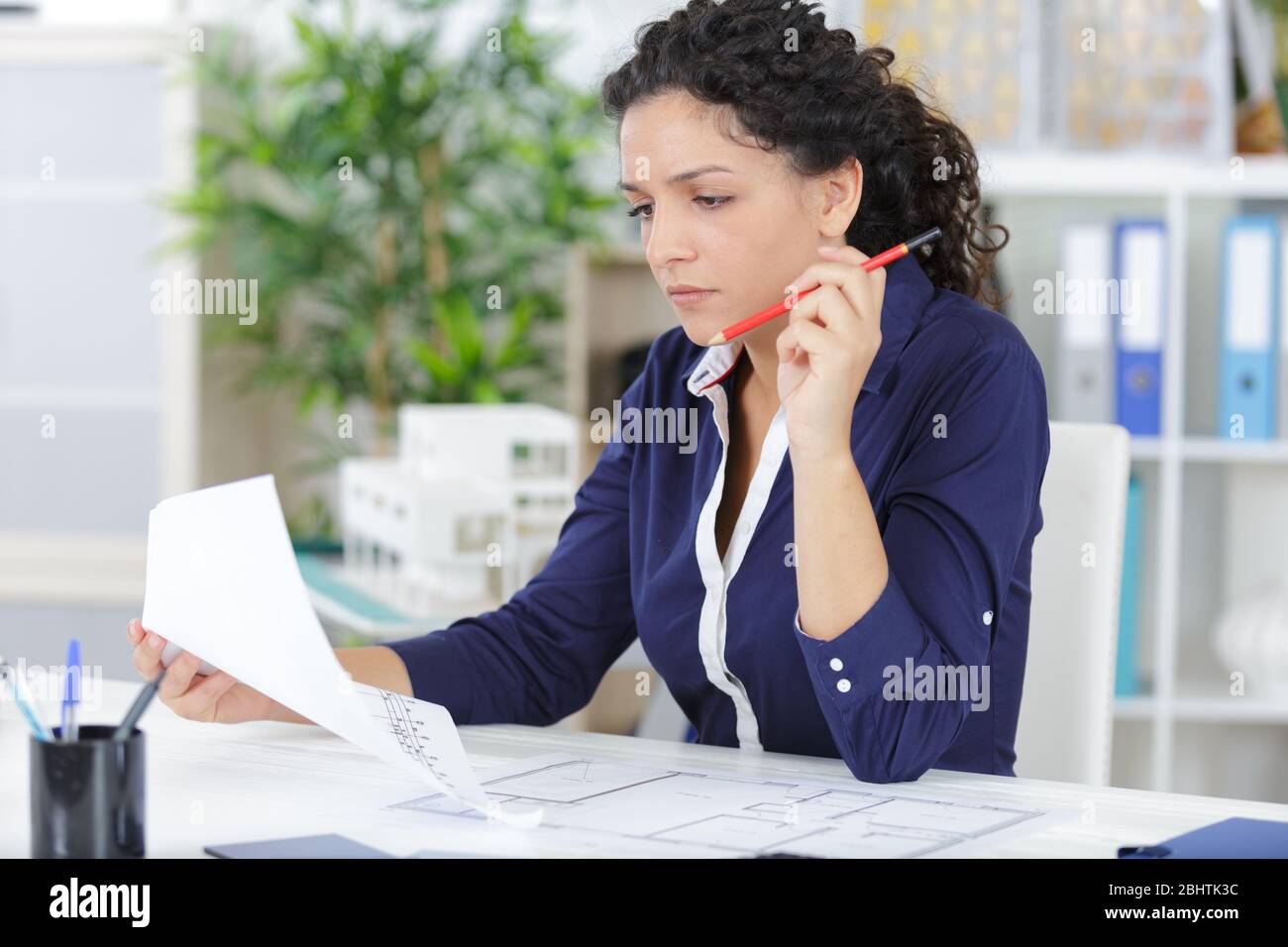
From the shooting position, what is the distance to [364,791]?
1005mm

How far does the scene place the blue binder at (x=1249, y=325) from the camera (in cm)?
245

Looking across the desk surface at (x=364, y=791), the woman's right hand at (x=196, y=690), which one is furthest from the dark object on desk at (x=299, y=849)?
the woman's right hand at (x=196, y=690)

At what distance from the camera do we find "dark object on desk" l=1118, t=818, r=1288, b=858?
2.85 feet

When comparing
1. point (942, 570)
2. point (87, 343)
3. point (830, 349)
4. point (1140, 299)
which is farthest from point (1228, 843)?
point (87, 343)

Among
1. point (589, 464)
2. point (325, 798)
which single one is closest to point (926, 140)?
point (325, 798)

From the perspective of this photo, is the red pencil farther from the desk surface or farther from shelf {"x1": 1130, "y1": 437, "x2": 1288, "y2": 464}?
shelf {"x1": 1130, "y1": 437, "x2": 1288, "y2": 464}

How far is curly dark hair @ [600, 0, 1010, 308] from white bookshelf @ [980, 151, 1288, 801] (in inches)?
43.0

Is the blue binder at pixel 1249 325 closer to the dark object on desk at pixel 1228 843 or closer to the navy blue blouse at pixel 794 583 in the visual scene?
the navy blue blouse at pixel 794 583

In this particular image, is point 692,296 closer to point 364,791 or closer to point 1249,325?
point 364,791

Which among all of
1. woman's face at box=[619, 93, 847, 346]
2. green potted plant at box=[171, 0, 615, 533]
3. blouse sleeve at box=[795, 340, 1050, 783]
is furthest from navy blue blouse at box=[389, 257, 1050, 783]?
green potted plant at box=[171, 0, 615, 533]

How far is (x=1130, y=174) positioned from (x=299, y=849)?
6.88 ft

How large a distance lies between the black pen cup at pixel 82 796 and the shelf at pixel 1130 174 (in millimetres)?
2000

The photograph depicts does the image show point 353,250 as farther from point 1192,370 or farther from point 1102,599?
point 1102,599
